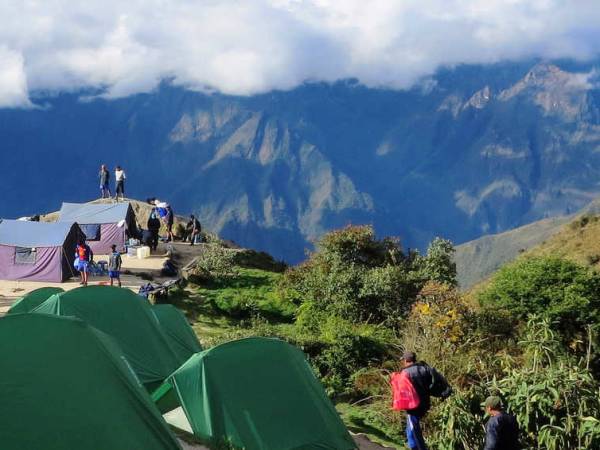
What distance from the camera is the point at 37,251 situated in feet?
86.8

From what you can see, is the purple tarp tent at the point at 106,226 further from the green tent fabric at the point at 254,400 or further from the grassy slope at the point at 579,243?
the grassy slope at the point at 579,243

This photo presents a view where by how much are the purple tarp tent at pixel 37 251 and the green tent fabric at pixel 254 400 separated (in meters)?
16.1

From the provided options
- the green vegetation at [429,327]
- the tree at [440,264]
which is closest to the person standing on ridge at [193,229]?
the green vegetation at [429,327]

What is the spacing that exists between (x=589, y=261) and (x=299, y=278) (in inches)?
1289

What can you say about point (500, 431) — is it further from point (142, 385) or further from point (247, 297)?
point (247, 297)

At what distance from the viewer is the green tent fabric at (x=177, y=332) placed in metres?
14.7

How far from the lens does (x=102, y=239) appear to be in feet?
105

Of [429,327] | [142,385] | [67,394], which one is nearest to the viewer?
[67,394]

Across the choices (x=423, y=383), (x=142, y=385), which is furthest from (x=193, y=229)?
(x=423, y=383)

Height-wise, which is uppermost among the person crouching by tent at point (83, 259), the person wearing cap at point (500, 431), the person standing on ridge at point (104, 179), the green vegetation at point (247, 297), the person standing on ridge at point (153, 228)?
the person standing on ridge at point (104, 179)

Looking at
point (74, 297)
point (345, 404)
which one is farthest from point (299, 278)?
point (74, 297)

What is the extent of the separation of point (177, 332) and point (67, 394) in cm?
713

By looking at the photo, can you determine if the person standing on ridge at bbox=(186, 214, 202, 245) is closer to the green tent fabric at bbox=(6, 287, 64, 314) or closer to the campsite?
the green tent fabric at bbox=(6, 287, 64, 314)

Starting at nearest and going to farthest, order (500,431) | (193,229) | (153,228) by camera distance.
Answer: (500,431)
(153,228)
(193,229)
